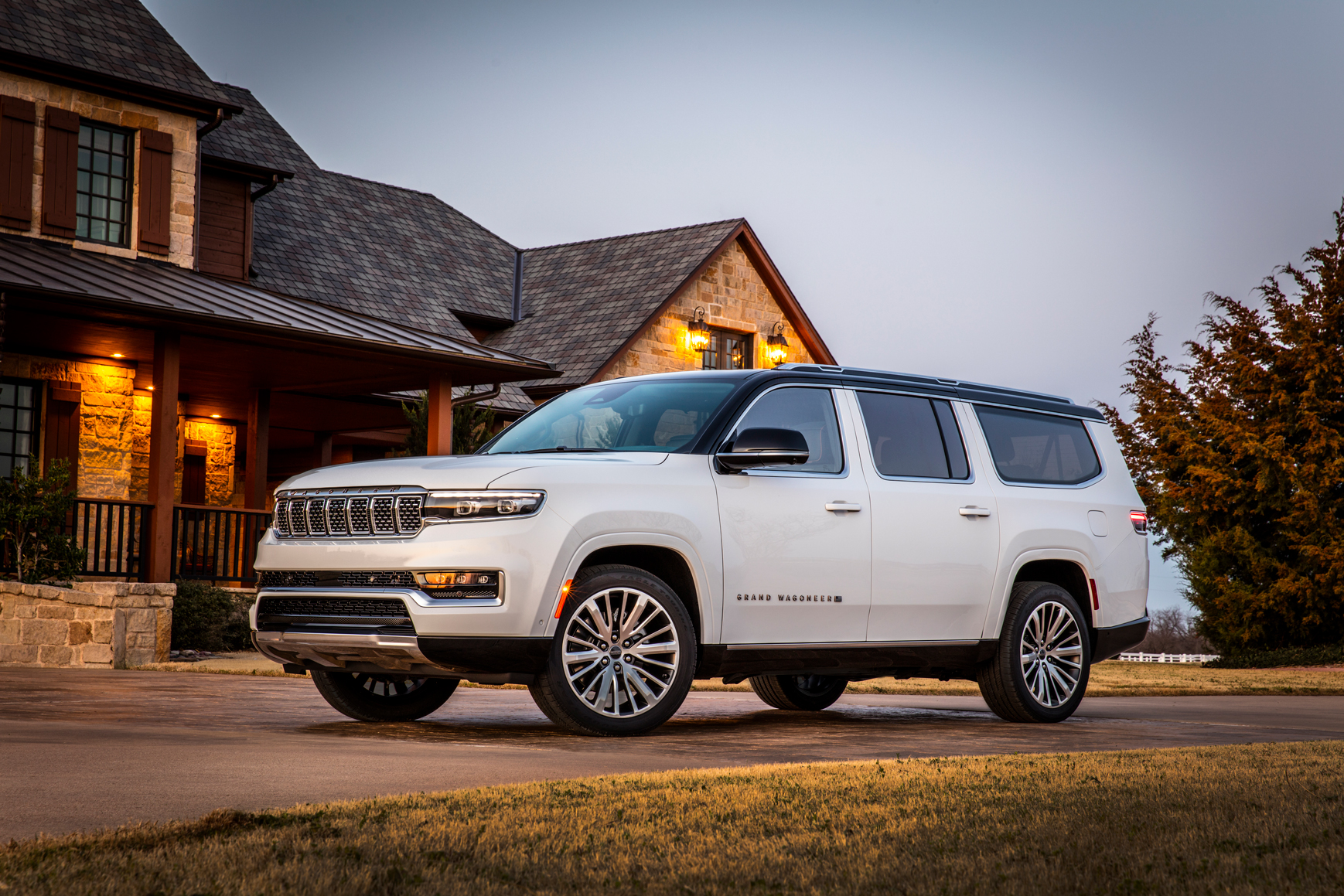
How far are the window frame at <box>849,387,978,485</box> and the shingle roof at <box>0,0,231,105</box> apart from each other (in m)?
12.8

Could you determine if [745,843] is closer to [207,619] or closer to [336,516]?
[336,516]

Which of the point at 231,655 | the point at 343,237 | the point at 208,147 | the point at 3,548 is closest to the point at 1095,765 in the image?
the point at 231,655

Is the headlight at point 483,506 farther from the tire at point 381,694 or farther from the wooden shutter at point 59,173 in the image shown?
the wooden shutter at point 59,173

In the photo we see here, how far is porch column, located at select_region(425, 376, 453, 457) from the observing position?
18312 millimetres

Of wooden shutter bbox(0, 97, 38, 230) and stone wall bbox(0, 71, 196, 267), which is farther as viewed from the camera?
stone wall bbox(0, 71, 196, 267)

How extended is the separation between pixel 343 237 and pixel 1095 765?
73.8 feet

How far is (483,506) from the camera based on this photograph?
671 centimetres

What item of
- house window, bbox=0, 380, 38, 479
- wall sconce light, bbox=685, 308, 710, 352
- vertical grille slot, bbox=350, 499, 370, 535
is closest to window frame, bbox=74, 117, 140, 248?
house window, bbox=0, 380, 38, 479

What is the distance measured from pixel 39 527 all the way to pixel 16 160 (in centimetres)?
514

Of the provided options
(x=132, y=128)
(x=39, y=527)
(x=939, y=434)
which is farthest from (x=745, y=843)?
(x=132, y=128)

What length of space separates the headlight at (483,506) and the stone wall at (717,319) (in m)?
19.0

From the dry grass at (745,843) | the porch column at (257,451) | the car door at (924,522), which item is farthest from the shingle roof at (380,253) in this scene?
the dry grass at (745,843)

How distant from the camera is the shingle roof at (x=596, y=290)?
2644cm

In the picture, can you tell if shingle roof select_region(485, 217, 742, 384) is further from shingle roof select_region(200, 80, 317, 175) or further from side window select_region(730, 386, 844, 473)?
side window select_region(730, 386, 844, 473)
